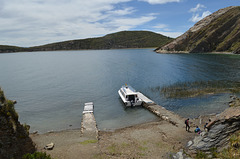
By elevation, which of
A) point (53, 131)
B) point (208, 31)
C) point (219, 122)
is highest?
point (208, 31)

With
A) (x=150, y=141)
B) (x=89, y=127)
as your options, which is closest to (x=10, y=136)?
(x=89, y=127)

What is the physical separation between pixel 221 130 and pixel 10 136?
19.9 meters

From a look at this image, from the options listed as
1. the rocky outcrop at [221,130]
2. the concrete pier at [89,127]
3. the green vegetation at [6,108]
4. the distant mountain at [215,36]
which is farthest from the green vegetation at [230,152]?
the distant mountain at [215,36]

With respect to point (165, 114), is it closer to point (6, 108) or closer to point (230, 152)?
point (230, 152)

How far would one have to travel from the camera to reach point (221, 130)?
16078 millimetres

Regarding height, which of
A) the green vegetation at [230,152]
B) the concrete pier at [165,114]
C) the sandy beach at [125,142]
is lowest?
the sandy beach at [125,142]

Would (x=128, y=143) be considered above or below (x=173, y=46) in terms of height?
Result: below

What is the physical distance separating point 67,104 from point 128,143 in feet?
75.0

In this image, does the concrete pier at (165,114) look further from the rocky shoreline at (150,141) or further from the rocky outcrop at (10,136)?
the rocky outcrop at (10,136)

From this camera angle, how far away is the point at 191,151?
17.3 m

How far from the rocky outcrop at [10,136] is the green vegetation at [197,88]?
33.2m

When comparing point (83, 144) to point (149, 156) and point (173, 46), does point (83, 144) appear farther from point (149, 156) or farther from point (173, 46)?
point (173, 46)

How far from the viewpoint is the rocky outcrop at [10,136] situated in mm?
13820

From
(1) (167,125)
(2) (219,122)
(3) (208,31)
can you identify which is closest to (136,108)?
(1) (167,125)
